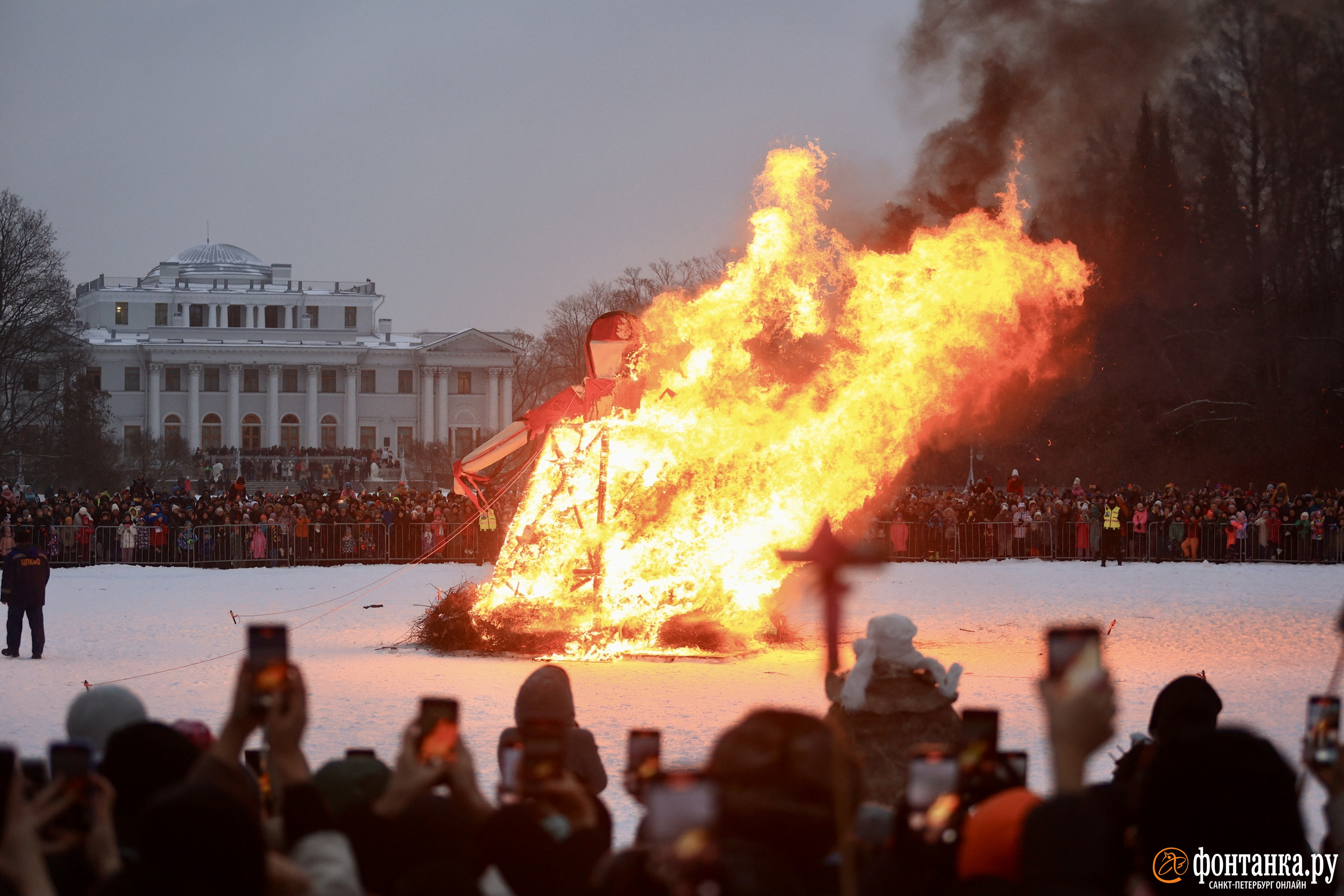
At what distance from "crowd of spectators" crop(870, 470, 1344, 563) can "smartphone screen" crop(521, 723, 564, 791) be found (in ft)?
84.1

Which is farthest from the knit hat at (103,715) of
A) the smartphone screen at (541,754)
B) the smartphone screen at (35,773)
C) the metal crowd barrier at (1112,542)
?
the metal crowd barrier at (1112,542)

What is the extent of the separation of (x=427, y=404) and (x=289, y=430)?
9161mm

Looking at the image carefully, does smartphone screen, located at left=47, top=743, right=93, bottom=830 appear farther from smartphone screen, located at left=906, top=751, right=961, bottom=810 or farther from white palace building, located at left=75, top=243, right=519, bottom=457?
white palace building, located at left=75, top=243, right=519, bottom=457

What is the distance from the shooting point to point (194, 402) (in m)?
87.1

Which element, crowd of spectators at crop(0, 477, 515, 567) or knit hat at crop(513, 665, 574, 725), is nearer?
knit hat at crop(513, 665, 574, 725)

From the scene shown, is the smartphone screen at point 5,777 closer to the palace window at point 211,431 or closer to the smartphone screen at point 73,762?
the smartphone screen at point 73,762

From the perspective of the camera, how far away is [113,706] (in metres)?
4.43

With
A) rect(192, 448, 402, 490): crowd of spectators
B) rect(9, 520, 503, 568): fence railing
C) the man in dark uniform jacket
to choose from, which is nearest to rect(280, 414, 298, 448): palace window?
rect(192, 448, 402, 490): crowd of spectators

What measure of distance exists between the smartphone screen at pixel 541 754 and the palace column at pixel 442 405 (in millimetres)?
86130

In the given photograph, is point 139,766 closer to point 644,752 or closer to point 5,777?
point 5,777

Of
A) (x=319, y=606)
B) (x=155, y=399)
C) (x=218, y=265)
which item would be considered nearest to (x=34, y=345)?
(x=319, y=606)

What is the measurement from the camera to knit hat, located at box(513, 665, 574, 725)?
6477mm

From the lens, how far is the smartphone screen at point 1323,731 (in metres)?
3.66

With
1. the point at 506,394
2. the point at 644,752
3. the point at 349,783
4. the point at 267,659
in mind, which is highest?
the point at 506,394
